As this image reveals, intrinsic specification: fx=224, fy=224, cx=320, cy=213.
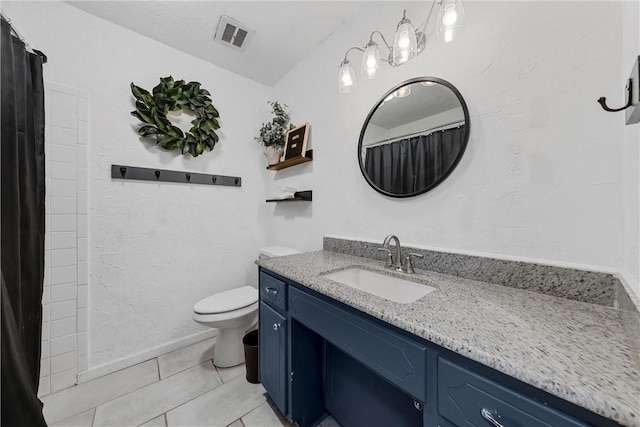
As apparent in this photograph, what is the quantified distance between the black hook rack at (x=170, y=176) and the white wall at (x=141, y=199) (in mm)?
46

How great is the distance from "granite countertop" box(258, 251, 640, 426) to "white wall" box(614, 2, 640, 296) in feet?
0.54

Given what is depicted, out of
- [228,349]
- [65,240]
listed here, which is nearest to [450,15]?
[228,349]

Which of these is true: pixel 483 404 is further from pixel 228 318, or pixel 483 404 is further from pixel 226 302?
pixel 226 302

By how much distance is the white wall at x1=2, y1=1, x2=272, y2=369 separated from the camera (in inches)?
59.1

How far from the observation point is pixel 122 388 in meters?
1.43

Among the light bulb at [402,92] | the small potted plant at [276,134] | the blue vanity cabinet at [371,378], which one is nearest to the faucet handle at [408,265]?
the blue vanity cabinet at [371,378]

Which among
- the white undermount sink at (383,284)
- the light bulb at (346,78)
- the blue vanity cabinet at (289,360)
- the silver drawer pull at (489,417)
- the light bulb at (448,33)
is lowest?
the blue vanity cabinet at (289,360)

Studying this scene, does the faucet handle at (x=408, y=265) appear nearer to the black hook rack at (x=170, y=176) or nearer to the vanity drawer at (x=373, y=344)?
the vanity drawer at (x=373, y=344)

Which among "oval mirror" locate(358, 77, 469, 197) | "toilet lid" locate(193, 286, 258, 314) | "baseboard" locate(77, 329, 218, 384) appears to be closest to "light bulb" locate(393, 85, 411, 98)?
"oval mirror" locate(358, 77, 469, 197)

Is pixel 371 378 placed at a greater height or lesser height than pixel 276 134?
lesser

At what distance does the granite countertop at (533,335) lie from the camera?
39cm

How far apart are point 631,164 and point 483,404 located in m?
0.80

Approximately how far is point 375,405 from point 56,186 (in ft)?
7.20

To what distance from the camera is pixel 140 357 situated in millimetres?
1683
